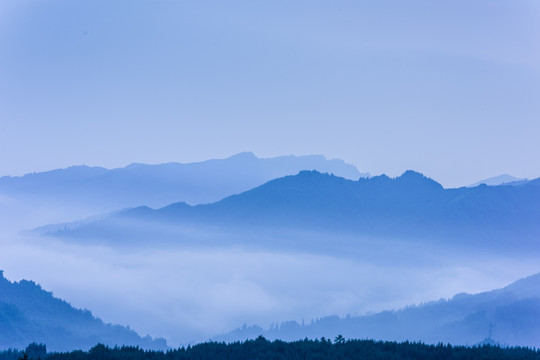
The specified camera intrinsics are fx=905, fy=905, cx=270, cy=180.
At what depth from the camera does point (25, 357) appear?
11688 centimetres

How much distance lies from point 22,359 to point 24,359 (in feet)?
0.85

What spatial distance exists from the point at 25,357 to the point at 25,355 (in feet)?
1.67

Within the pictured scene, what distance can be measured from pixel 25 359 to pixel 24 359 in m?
0.45

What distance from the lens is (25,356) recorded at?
383 feet

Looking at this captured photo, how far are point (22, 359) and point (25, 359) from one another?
62 centimetres

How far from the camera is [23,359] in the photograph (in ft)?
383

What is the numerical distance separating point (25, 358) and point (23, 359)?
0.52 metres

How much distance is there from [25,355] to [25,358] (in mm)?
883

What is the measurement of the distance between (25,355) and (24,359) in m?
1.00

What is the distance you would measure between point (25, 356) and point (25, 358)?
63 cm

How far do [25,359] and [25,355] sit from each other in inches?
54.3

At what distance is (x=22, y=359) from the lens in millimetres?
117062

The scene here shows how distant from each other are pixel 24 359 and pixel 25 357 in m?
0.50

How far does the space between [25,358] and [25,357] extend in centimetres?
38
